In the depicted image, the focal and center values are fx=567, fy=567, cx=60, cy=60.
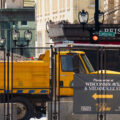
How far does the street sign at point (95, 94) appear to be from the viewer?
1959 cm

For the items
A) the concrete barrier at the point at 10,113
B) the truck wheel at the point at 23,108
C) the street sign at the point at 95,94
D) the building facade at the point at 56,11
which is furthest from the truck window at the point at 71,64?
the building facade at the point at 56,11

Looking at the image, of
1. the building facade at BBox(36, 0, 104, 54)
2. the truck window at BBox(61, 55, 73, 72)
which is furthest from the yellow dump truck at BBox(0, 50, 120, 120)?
the building facade at BBox(36, 0, 104, 54)

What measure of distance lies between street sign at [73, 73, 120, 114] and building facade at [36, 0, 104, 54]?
2478cm

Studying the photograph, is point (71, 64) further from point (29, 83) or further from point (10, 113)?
point (10, 113)

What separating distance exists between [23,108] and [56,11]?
1189 inches

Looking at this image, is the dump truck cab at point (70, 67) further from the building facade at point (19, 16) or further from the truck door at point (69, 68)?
the building facade at point (19, 16)

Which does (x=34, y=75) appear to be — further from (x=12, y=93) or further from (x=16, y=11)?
(x=16, y=11)

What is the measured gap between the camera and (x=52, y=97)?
67.7ft

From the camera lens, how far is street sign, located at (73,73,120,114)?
19594mm

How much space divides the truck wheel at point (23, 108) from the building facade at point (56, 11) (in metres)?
22.8

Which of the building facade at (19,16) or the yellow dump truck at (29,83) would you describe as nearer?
the yellow dump truck at (29,83)

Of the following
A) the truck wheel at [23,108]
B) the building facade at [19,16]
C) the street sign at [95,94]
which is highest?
the building facade at [19,16]

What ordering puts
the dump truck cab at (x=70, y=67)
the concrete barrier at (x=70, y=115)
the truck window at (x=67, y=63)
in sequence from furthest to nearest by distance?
the truck window at (x=67, y=63), the dump truck cab at (x=70, y=67), the concrete barrier at (x=70, y=115)

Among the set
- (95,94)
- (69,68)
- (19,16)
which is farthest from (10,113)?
(19,16)
